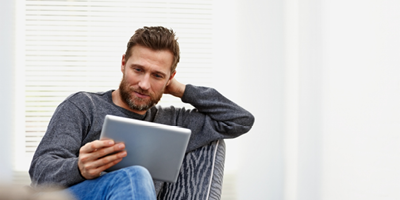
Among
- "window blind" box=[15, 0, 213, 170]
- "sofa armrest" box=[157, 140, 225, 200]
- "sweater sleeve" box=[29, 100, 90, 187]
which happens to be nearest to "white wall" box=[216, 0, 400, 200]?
"window blind" box=[15, 0, 213, 170]

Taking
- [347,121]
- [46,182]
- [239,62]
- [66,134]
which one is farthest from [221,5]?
[46,182]

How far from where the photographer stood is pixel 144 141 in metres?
1.33

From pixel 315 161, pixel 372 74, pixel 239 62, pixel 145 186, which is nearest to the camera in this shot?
pixel 145 186

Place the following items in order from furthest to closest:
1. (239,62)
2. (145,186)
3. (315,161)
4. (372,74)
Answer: (239,62), (315,161), (372,74), (145,186)

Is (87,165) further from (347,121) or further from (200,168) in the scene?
(347,121)

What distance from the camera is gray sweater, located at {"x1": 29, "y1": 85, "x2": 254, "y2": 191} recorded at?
1.36 m

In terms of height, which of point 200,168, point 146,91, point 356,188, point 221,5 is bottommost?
point 356,188

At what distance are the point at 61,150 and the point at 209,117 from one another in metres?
0.64

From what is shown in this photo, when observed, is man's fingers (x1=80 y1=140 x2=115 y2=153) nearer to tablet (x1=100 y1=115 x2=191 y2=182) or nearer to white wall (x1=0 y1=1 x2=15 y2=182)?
tablet (x1=100 y1=115 x2=191 y2=182)

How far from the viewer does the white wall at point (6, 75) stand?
9.24 feet

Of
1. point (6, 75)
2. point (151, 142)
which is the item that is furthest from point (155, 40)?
point (6, 75)

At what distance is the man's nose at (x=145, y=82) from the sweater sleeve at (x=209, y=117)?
192 millimetres

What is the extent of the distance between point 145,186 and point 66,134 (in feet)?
1.55

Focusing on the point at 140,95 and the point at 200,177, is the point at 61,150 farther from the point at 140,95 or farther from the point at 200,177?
the point at 200,177
